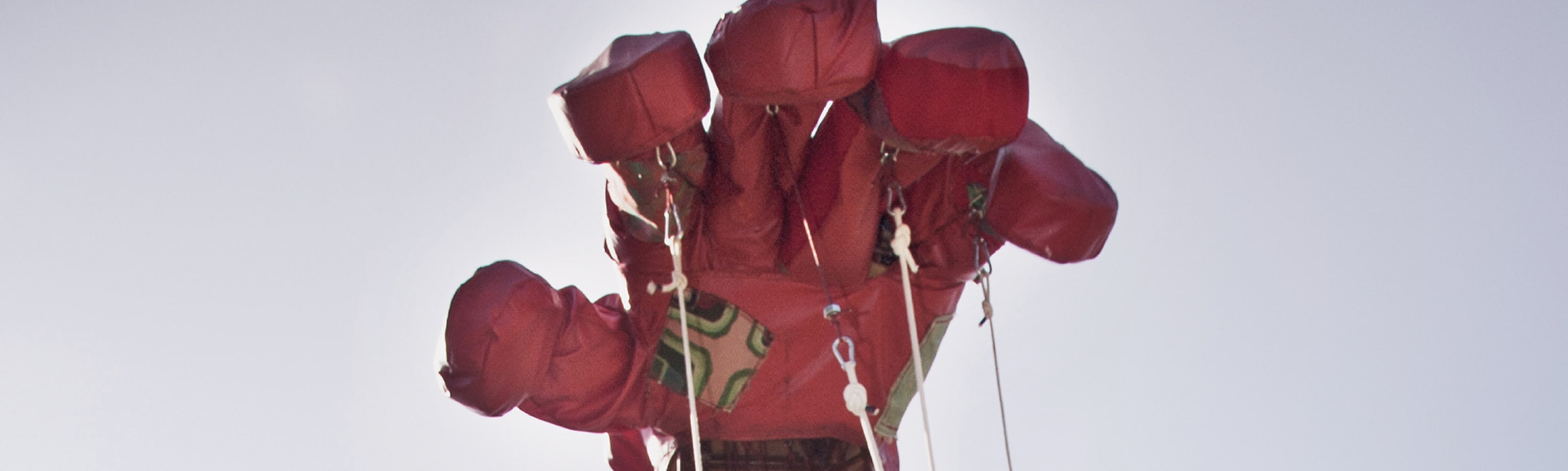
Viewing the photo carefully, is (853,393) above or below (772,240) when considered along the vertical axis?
below

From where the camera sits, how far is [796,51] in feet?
8.35

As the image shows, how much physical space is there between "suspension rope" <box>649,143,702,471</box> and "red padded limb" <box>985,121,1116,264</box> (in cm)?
68

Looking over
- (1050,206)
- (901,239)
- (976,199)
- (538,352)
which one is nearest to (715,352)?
(538,352)

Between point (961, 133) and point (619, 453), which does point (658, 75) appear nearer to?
point (961, 133)

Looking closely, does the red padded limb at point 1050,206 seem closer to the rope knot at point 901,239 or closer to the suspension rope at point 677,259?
the rope knot at point 901,239

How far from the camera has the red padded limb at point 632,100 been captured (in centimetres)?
266

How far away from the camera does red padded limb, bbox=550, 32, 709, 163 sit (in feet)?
8.73

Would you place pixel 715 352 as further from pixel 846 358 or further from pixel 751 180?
pixel 751 180

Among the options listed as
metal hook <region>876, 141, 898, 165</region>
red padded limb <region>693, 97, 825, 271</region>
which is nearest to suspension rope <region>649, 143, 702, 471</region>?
red padded limb <region>693, 97, 825, 271</region>

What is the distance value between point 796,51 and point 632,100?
339 millimetres

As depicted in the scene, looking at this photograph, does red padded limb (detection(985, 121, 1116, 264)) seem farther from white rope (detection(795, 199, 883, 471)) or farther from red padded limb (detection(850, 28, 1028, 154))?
white rope (detection(795, 199, 883, 471))

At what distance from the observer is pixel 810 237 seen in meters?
3.12

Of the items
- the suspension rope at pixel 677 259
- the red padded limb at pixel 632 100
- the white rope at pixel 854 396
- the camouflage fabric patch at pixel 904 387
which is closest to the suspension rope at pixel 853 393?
the white rope at pixel 854 396

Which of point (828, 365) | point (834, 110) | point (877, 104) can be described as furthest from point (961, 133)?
point (828, 365)
